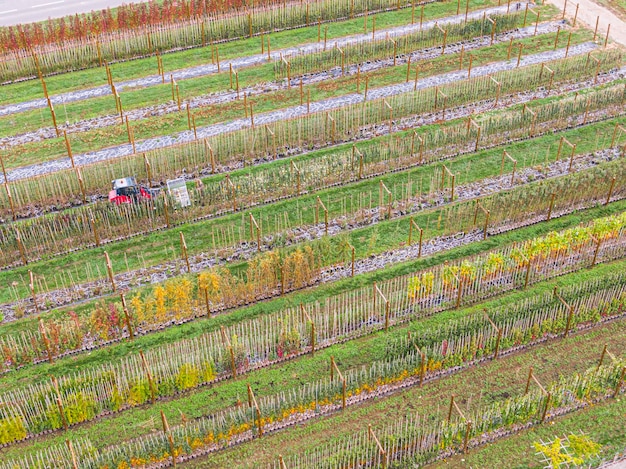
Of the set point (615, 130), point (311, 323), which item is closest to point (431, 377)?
point (311, 323)

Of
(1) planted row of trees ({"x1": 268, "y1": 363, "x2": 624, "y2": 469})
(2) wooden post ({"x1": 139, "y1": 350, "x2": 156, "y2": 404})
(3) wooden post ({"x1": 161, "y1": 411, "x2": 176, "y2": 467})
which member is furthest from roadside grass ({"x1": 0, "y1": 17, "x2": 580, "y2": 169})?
(1) planted row of trees ({"x1": 268, "y1": 363, "x2": 624, "y2": 469})

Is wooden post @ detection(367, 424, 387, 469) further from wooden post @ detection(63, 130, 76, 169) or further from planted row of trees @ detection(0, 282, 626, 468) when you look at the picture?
wooden post @ detection(63, 130, 76, 169)

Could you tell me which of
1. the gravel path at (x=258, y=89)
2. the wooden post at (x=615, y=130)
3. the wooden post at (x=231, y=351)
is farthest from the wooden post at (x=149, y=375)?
the wooden post at (x=615, y=130)

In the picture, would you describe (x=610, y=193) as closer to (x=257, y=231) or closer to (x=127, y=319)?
(x=257, y=231)

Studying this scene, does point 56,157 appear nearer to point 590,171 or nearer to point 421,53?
point 421,53

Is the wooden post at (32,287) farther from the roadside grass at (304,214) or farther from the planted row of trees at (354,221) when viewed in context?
the roadside grass at (304,214)

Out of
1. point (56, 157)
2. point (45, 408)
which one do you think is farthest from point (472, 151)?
point (45, 408)
